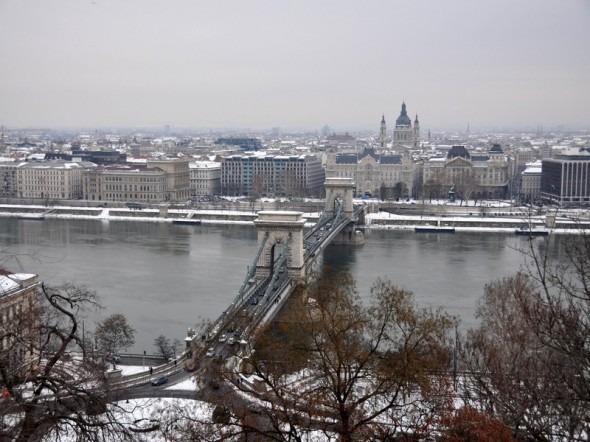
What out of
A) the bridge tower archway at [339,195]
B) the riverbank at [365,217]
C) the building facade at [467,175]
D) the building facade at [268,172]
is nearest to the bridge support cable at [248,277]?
the bridge tower archway at [339,195]

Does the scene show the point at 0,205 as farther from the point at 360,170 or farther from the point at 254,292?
the point at 254,292

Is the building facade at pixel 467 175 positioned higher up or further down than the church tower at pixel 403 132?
further down

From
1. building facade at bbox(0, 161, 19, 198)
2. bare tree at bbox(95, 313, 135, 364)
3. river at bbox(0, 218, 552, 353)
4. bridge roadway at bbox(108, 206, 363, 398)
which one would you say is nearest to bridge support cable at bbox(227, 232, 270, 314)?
bridge roadway at bbox(108, 206, 363, 398)

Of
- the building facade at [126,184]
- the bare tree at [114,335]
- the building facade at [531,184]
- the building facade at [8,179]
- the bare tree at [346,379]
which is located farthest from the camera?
the building facade at [531,184]

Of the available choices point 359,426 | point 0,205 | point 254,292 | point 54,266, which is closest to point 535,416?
point 359,426

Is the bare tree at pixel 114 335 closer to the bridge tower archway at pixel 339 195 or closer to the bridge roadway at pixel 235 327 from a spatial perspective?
the bridge roadway at pixel 235 327

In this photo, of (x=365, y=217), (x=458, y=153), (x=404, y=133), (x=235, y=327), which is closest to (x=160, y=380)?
(x=235, y=327)
